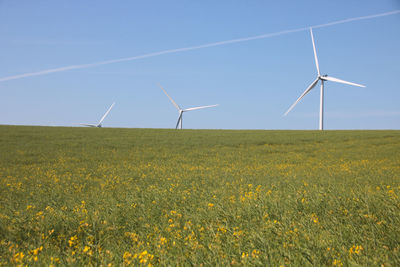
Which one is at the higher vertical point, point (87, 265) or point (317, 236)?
point (317, 236)

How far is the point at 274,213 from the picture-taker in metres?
5.95

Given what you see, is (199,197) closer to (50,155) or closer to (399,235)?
(399,235)

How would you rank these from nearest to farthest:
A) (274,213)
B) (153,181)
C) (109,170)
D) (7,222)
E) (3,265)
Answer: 1. (3,265)
2. (274,213)
3. (7,222)
4. (153,181)
5. (109,170)

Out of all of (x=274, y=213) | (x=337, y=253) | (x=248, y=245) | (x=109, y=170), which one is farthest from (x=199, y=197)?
(x=109, y=170)

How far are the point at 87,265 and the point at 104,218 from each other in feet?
7.44

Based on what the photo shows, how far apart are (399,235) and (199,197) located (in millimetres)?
4736

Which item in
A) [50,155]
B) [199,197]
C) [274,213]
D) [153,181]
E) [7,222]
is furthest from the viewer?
[50,155]

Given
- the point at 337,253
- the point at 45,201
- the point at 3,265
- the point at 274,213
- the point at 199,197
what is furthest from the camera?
the point at 45,201

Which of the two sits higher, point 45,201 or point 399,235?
point 399,235

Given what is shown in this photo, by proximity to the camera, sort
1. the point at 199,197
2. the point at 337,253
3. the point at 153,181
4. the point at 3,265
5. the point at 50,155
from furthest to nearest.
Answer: the point at 50,155 → the point at 153,181 → the point at 199,197 → the point at 3,265 → the point at 337,253

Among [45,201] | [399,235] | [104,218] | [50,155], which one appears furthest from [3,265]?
[50,155]

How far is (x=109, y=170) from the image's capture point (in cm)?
1549

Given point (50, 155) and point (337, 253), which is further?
point (50, 155)

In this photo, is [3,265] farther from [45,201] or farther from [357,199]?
[357,199]
